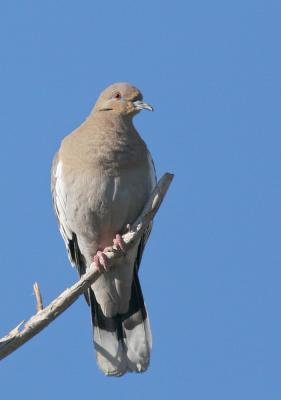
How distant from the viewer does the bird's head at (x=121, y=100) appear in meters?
7.61

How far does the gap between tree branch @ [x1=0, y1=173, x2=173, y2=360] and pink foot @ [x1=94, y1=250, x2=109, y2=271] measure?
52 mm

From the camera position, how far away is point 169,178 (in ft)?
21.4

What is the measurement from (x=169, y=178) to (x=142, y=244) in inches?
44.1

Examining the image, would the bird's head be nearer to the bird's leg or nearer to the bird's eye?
the bird's eye

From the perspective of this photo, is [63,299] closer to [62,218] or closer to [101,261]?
[101,261]

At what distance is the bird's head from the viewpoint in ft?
25.0

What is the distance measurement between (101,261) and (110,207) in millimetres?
566

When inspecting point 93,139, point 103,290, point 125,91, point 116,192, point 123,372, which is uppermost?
point 125,91

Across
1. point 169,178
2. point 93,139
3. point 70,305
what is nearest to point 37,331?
point 70,305

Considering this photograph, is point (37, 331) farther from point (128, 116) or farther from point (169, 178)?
point (128, 116)

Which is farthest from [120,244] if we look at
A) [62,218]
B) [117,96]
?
[117,96]

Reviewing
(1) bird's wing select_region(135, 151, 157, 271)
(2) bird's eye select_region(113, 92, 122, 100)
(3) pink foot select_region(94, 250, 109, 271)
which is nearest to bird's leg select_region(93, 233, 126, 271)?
(3) pink foot select_region(94, 250, 109, 271)

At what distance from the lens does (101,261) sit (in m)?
6.70

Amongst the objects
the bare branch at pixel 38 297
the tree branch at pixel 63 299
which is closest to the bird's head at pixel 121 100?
the tree branch at pixel 63 299
